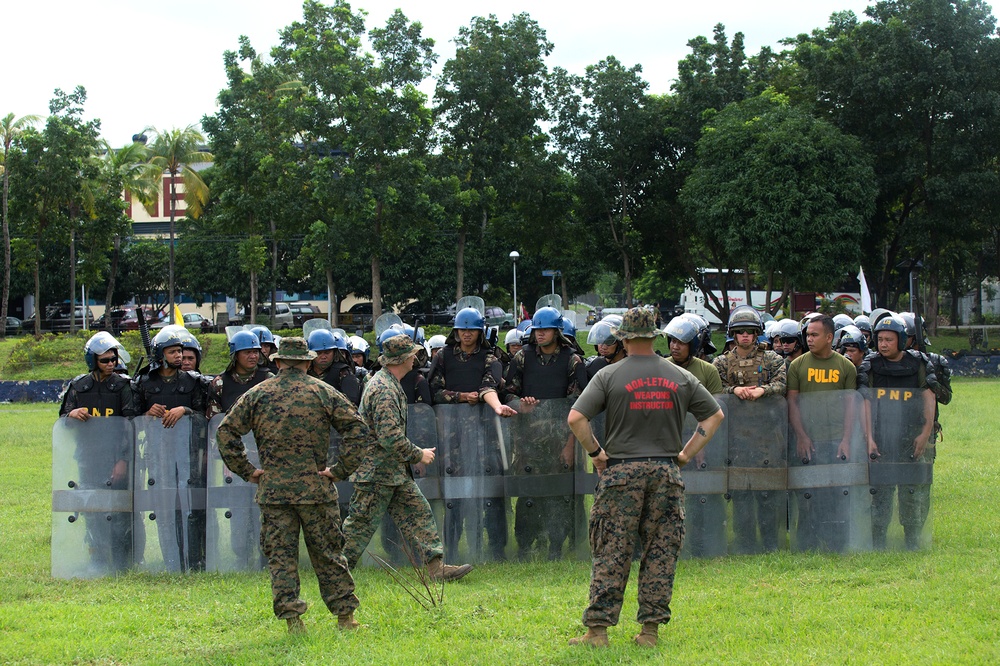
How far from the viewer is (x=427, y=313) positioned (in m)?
54.3

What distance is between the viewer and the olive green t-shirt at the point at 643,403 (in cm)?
596

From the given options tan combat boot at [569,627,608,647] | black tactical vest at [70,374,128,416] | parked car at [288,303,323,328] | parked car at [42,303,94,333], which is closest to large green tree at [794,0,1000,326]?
black tactical vest at [70,374,128,416]

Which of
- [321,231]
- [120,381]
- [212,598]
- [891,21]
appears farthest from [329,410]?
[891,21]

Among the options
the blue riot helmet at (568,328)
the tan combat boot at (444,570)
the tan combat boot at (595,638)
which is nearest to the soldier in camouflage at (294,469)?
the tan combat boot at (444,570)

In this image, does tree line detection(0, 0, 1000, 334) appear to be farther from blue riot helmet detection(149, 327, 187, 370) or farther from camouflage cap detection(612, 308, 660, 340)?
camouflage cap detection(612, 308, 660, 340)

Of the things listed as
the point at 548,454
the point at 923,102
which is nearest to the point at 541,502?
the point at 548,454

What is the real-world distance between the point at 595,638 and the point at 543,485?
2.65 meters

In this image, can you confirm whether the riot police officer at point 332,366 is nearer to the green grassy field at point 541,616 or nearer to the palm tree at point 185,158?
the green grassy field at point 541,616

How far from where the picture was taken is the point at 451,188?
33.4 meters

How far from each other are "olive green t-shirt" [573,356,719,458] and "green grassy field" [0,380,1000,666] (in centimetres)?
112

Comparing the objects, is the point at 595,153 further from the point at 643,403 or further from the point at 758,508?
the point at 643,403

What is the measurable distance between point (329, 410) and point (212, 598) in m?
1.96

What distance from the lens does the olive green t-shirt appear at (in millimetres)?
5965

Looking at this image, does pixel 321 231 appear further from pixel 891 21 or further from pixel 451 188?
pixel 891 21
